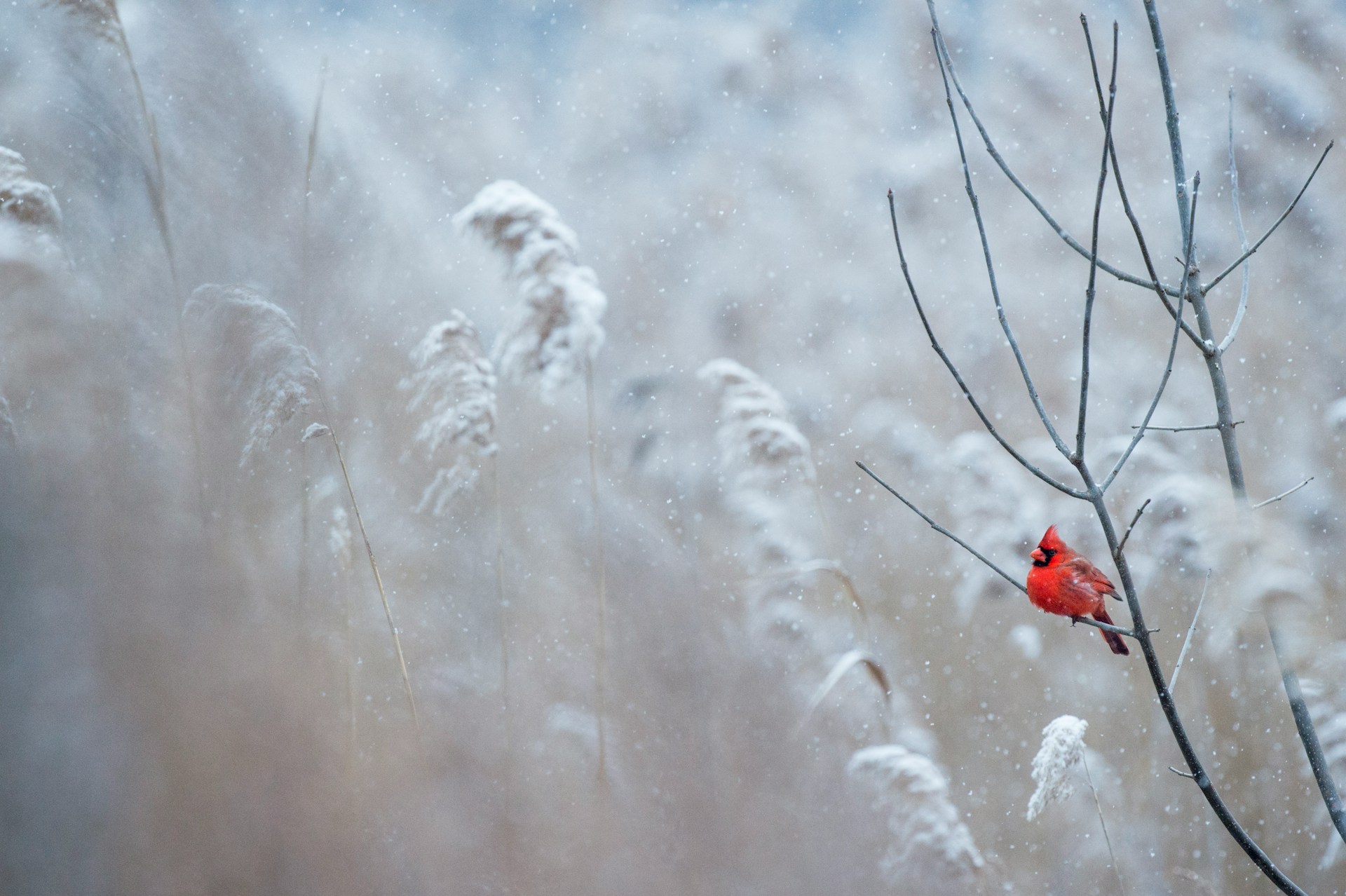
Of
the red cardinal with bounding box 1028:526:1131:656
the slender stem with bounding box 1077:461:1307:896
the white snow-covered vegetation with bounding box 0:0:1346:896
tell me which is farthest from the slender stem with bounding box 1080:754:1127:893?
the slender stem with bounding box 1077:461:1307:896

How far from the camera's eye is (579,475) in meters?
1.30

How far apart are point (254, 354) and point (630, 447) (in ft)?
1.84

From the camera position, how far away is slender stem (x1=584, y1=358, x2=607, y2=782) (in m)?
1.27

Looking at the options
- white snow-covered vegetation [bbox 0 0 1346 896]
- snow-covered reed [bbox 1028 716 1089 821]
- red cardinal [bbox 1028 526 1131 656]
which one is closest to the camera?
red cardinal [bbox 1028 526 1131 656]

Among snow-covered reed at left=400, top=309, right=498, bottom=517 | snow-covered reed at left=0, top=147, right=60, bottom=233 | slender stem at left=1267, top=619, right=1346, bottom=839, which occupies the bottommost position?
slender stem at left=1267, top=619, right=1346, bottom=839

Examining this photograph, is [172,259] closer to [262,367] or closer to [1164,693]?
[262,367]

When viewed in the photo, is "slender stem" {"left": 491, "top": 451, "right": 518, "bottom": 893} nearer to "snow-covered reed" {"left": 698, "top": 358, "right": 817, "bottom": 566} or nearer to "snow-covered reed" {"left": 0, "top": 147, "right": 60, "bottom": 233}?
"snow-covered reed" {"left": 698, "top": 358, "right": 817, "bottom": 566}

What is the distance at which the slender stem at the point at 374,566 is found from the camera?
51.2 inches

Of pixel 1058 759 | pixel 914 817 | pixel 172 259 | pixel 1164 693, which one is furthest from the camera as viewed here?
pixel 172 259

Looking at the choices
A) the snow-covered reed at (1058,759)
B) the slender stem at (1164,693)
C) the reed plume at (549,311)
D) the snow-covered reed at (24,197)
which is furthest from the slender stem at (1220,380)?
the snow-covered reed at (24,197)

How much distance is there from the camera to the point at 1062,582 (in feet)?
2.84

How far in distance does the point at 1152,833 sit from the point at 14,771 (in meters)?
1.62

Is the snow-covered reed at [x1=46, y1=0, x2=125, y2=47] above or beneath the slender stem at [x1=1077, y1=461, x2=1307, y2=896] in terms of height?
above

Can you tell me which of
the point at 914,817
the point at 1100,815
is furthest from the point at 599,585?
the point at 1100,815
